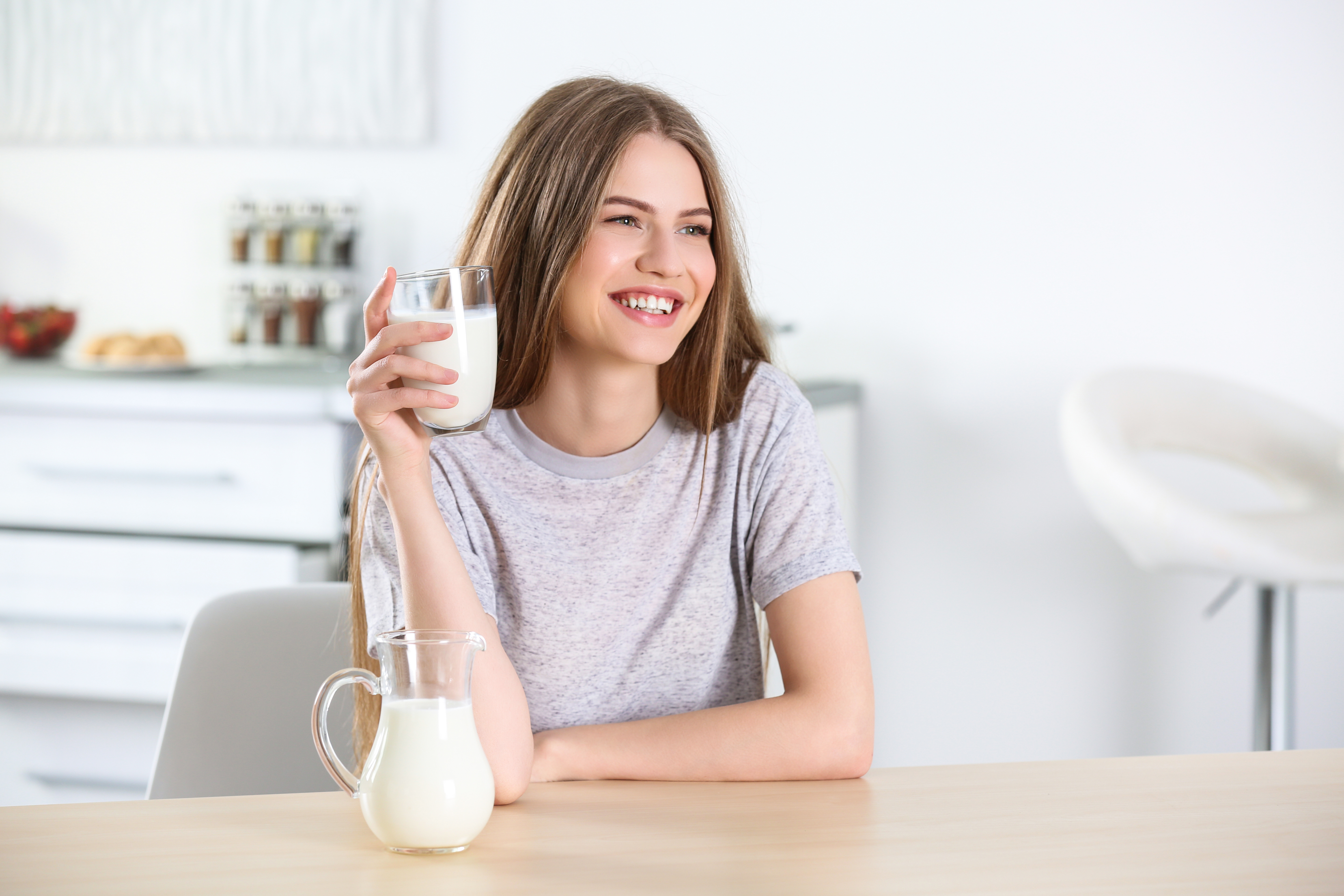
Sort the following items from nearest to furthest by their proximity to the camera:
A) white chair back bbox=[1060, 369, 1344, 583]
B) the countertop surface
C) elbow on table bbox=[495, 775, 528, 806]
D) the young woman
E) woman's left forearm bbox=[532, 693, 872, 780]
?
1. elbow on table bbox=[495, 775, 528, 806]
2. woman's left forearm bbox=[532, 693, 872, 780]
3. the young woman
4. white chair back bbox=[1060, 369, 1344, 583]
5. the countertop surface

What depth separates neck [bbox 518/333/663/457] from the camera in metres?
1.21

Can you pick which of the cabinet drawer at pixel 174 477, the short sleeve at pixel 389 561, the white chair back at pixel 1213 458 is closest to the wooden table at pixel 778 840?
the short sleeve at pixel 389 561

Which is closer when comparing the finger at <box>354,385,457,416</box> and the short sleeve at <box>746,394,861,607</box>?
the finger at <box>354,385,457,416</box>

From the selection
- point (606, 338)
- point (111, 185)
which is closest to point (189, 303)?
point (111, 185)

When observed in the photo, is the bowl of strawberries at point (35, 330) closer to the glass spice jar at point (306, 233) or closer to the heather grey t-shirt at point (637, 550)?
the glass spice jar at point (306, 233)

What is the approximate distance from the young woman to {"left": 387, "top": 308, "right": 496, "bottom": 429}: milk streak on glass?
140 millimetres

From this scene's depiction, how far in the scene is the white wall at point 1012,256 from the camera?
2.29 metres

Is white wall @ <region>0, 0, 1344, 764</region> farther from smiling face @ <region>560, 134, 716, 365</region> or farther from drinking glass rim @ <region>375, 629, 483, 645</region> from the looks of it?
drinking glass rim @ <region>375, 629, 483, 645</region>

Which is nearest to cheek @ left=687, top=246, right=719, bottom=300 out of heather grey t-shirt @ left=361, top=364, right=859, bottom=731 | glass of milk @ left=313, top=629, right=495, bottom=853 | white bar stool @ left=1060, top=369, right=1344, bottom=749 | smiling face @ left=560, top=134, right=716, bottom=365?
smiling face @ left=560, top=134, right=716, bottom=365

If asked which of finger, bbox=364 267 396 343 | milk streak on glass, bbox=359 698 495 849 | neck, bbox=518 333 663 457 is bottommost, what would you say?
milk streak on glass, bbox=359 698 495 849

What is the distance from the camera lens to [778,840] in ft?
2.47

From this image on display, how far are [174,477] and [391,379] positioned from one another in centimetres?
143

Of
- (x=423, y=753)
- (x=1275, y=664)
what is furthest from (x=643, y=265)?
(x=1275, y=664)

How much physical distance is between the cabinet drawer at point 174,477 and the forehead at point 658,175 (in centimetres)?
112
